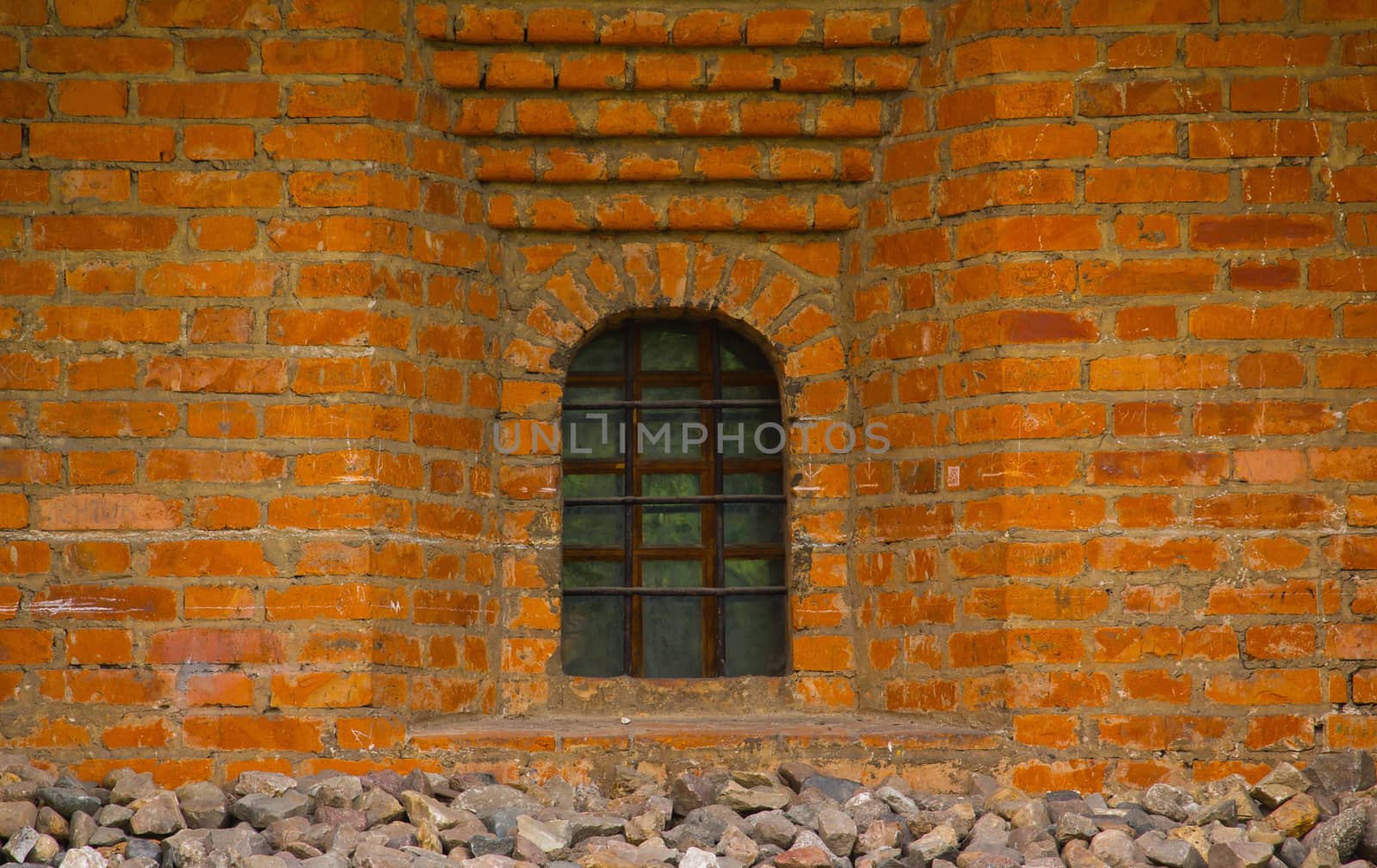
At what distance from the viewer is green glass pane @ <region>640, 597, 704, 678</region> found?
4582 mm

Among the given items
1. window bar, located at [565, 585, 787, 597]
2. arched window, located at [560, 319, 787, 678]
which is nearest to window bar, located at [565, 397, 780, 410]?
arched window, located at [560, 319, 787, 678]

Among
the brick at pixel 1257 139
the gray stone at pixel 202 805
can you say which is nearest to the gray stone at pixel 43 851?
the gray stone at pixel 202 805

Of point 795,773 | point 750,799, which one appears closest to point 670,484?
point 795,773

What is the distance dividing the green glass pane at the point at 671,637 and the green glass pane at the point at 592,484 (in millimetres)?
339

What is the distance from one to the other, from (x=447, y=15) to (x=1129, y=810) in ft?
9.05

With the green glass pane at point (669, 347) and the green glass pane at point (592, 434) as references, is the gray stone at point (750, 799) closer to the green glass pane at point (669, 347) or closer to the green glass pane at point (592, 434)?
the green glass pane at point (592, 434)

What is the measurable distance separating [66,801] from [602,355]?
1.94 m

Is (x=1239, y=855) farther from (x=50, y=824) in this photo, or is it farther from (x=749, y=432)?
(x=50, y=824)

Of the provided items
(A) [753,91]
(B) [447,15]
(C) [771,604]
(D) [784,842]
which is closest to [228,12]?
(B) [447,15]

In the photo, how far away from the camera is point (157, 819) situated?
3551 millimetres

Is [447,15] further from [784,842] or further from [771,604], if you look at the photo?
[784,842]

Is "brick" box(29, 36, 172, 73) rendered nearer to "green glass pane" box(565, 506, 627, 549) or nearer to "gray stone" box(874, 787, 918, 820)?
"green glass pane" box(565, 506, 627, 549)

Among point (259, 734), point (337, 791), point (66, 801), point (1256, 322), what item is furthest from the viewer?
point (1256, 322)

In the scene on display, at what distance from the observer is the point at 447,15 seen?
4.31 meters
